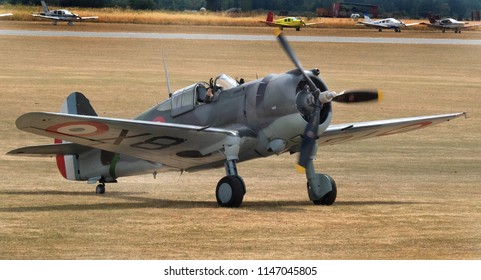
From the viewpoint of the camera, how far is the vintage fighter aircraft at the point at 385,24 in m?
87.8

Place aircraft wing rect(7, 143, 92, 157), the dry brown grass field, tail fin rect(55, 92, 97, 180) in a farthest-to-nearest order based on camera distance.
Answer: tail fin rect(55, 92, 97, 180), aircraft wing rect(7, 143, 92, 157), the dry brown grass field

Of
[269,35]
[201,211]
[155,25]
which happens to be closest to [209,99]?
[201,211]

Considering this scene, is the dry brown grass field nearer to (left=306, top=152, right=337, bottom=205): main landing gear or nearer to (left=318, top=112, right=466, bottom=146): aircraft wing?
→ (left=306, top=152, right=337, bottom=205): main landing gear

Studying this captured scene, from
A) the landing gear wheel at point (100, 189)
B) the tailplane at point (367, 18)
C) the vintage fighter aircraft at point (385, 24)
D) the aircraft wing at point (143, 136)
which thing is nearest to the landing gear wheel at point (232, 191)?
the aircraft wing at point (143, 136)

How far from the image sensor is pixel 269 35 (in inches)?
3095

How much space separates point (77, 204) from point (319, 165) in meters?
9.93

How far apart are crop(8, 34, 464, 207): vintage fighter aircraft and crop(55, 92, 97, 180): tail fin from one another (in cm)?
154

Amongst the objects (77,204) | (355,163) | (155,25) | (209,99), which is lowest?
(155,25)

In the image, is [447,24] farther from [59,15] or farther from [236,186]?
[236,186]

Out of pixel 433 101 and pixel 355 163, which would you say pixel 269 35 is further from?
pixel 355 163

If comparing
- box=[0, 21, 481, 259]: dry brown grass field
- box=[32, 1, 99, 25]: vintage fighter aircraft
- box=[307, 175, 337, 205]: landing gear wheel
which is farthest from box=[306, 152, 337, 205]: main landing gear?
box=[32, 1, 99, 25]: vintage fighter aircraft

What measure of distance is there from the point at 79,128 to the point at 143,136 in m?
1.11

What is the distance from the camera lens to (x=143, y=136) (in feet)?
54.4

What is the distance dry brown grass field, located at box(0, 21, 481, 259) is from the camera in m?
13.3
